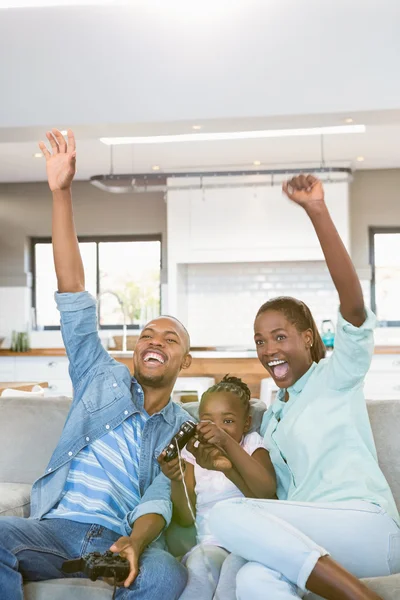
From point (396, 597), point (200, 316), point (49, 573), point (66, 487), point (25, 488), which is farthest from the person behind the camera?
point (200, 316)

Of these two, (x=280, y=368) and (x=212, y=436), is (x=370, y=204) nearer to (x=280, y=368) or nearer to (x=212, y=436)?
(x=280, y=368)

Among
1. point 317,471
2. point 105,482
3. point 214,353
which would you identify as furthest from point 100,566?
point 214,353

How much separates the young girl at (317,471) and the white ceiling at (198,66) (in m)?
2.17

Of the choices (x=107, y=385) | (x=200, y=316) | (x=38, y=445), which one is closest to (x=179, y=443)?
(x=107, y=385)

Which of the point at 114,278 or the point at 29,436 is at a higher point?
the point at 114,278

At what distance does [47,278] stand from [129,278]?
832 mm

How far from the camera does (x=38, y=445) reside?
2.89m

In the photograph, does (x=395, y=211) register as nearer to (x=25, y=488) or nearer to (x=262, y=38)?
(x=262, y=38)

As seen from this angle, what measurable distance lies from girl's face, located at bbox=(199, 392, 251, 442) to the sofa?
111 millimetres

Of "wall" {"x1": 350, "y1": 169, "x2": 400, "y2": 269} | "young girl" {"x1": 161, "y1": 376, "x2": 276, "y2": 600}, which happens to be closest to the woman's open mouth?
"young girl" {"x1": 161, "y1": 376, "x2": 276, "y2": 600}

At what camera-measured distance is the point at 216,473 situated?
8.13 ft

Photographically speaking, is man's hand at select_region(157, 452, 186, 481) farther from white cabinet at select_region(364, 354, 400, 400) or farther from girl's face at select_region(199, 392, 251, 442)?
white cabinet at select_region(364, 354, 400, 400)

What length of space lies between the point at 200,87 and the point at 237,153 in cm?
233

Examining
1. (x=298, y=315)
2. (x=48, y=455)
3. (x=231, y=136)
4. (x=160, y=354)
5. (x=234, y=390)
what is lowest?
(x=48, y=455)
